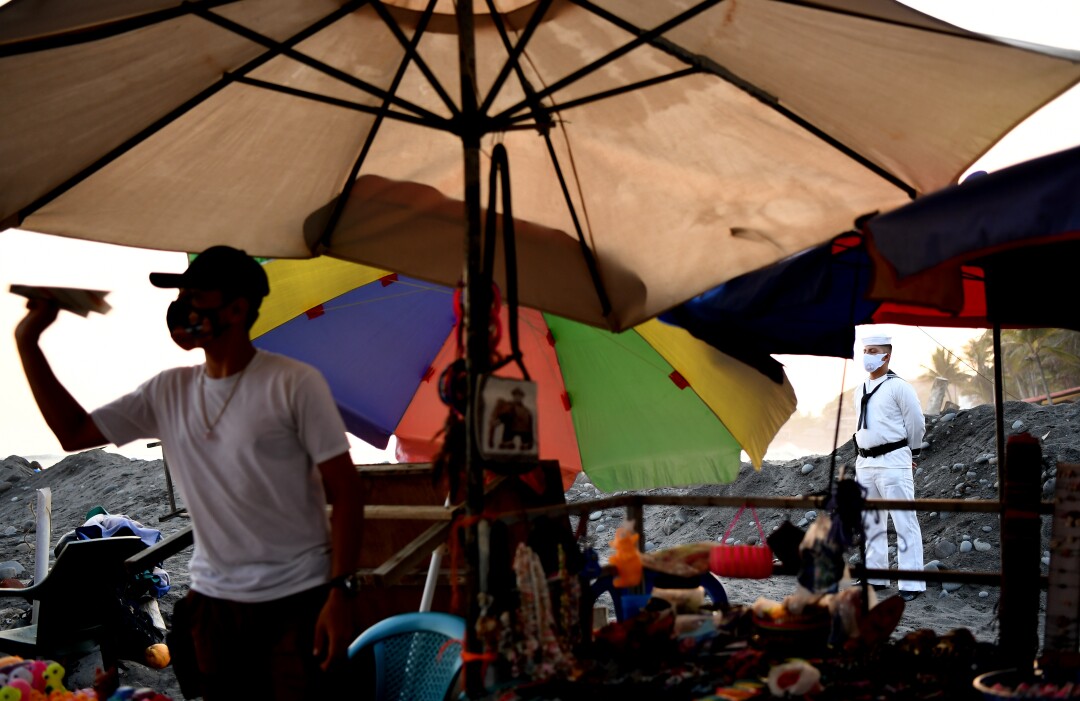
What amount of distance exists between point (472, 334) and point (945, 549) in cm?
1078

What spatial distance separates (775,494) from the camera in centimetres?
1614

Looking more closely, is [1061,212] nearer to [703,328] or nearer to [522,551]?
[522,551]

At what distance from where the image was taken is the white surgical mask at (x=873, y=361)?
965cm

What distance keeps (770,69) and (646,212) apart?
3.09ft

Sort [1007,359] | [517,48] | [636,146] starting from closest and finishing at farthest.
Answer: [517,48], [636,146], [1007,359]

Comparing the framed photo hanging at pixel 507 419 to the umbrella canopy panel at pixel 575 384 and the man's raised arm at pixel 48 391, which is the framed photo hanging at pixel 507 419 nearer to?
the man's raised arm at pixel 48 391

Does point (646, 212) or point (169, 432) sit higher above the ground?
point (646, 212)

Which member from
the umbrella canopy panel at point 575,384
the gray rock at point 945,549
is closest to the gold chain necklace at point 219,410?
the umbrella canopy panel at point 575,384

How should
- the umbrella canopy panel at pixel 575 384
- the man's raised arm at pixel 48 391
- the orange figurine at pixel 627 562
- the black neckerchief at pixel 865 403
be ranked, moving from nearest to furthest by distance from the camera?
the man's raised arm at pixel 48 391 < the orange figurine at pixel 627 562 < the umbrella canopy panel at pixel 575 384 < the black neckerchief at pixel 865 403

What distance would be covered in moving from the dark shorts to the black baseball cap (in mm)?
880

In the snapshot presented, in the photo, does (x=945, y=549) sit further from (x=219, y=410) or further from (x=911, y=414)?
(x=219, y=410)

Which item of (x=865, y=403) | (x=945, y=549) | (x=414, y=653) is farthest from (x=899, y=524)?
(x=414, y=653)

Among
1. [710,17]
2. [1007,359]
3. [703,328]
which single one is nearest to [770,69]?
[710,17]

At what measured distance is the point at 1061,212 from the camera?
265 centimetres
